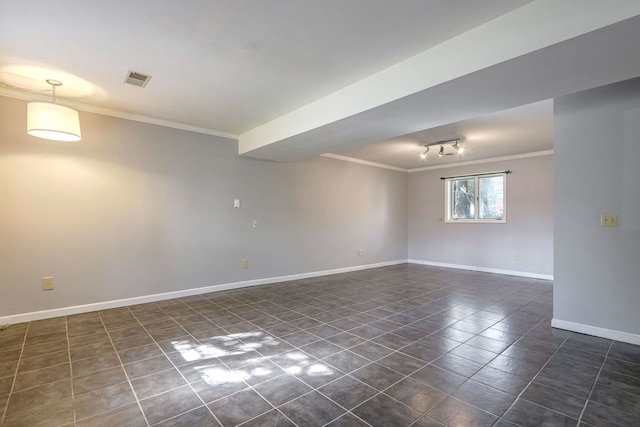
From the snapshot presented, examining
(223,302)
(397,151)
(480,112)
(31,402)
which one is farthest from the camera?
(397,151)

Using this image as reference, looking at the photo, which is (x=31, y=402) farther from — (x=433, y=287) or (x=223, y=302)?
(x=433, y=287)

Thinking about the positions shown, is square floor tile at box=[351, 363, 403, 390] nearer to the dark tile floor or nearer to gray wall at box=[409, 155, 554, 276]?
the dark tile floor

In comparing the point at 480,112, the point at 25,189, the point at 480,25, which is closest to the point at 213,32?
the point at 480,25

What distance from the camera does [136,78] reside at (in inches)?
112

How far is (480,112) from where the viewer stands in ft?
9.37

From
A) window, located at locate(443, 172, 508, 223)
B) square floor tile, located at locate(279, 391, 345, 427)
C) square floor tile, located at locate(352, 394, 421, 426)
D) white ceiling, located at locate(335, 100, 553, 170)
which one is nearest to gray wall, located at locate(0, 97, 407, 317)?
white ceiling, located at locate(335, 100, 553, 170)

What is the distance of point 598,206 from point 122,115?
5.30 metres

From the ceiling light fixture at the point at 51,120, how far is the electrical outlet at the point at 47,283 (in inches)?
61.0

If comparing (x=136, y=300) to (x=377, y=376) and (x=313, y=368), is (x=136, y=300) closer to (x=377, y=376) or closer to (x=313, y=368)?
(x=313, y=368)

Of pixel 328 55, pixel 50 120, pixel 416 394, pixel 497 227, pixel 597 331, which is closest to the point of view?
pixel 416 394

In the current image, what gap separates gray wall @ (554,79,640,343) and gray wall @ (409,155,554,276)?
10.1 ft

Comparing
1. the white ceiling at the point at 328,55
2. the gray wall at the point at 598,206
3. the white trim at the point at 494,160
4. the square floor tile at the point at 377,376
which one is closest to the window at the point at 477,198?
the white trim at the point at 494,160

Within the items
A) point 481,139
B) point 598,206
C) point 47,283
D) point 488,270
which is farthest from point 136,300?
point 488,270

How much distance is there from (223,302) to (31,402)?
2207 millimetres
